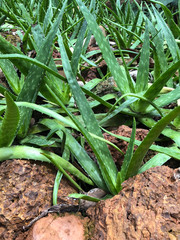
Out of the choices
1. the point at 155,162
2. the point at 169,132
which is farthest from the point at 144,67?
the point at 155,162

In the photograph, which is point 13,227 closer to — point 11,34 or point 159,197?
point 159,197

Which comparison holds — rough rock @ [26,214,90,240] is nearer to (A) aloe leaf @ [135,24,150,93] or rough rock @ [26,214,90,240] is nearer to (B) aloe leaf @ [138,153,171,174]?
(B) aloe leaf @ [138,153,171,174]

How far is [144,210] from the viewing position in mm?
437

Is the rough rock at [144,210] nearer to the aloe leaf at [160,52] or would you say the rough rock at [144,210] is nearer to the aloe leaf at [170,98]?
the aloe leaf at [170,98]

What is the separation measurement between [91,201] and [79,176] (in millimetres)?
73

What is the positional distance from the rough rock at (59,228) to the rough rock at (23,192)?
38 mm

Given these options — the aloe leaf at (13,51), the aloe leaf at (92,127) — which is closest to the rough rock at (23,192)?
the aloe leaf at (92,127)

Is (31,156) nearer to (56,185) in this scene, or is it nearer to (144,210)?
(56,185)

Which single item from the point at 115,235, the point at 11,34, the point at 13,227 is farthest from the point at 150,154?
the point at 11,34

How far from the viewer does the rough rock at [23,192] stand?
20.0 inches

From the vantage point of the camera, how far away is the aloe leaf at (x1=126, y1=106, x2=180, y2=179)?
40cm

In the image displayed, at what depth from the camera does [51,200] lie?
1.82 feet

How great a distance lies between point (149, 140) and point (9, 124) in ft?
1.12

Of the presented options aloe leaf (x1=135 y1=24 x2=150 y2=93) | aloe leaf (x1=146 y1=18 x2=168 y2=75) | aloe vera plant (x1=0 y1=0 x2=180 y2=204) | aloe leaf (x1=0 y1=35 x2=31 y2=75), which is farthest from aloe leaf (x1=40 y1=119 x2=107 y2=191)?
aloe leaf (x1=146 y1=18 x2=168 y2=75)
